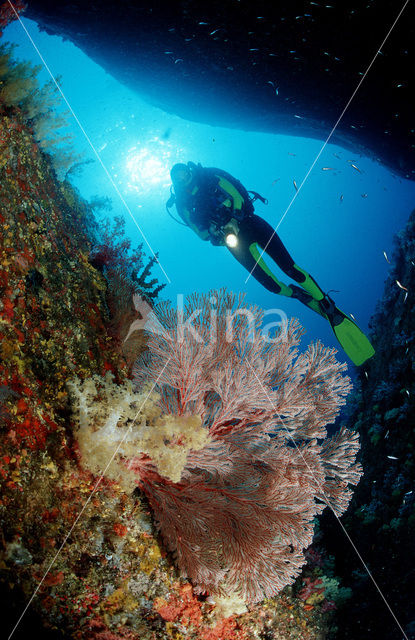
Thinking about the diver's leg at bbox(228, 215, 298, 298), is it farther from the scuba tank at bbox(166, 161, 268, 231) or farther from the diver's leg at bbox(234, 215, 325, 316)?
the scuba tank at bbox(166, 161, 268, 231)

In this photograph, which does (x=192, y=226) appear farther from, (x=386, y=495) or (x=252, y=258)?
(x=386, y=495)

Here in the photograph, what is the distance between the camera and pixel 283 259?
26.6ft

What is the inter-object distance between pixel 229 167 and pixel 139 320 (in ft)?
199

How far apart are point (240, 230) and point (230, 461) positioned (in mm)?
6594

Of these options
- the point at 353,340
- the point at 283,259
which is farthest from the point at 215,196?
the point at 353,340

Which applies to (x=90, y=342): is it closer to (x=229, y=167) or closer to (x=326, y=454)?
(x=326, y=454)

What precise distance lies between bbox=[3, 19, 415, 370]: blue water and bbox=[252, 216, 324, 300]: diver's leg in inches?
232

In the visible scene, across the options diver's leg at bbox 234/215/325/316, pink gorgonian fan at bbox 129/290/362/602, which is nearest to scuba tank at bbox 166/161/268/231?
diver's leg at bbox 234/215/325/316

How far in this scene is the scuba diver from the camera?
786cm

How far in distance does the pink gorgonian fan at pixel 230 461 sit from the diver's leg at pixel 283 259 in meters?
5.39

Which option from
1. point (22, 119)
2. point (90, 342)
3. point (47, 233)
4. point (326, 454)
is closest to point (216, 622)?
point (326, 454)

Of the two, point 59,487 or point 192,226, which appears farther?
point 192,226

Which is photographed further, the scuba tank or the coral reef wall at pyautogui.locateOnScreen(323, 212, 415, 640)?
the scuba tank

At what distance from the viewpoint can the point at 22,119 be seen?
13.2 ft
